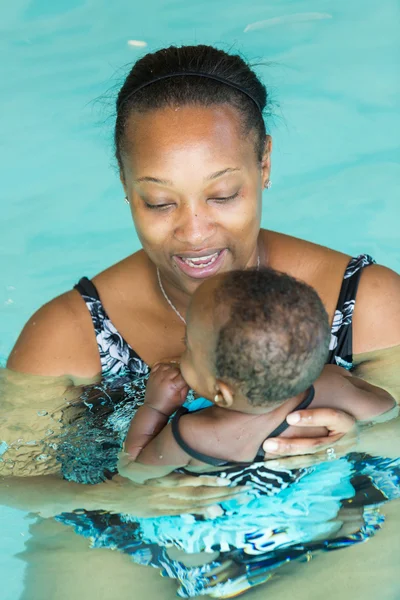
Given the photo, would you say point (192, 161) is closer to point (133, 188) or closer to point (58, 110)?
point (133, 188)

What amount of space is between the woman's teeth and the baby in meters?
0.34

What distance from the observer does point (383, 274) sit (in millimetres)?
3307

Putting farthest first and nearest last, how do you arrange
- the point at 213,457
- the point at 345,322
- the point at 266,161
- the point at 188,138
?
the point at 345,322 → the point at 266,161 → the point at 188,138 → the point at 213,457

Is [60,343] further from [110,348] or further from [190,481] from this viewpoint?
[190,481]

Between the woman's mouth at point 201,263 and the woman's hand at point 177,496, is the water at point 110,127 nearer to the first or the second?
the woman's mouth at point 201,263

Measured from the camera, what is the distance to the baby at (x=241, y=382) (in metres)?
2.44

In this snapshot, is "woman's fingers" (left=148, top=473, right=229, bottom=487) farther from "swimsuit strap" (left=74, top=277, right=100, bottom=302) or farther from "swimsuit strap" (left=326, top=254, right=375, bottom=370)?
"swimsuit strap" (left=74, top=277, right=100, bottom=302)

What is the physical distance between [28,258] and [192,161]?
247 centimetres

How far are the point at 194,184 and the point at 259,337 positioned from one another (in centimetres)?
64

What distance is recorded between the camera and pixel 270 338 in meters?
2.42

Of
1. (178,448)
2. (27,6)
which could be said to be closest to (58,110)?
(27,6)

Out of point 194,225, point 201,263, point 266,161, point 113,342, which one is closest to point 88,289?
point 113,342

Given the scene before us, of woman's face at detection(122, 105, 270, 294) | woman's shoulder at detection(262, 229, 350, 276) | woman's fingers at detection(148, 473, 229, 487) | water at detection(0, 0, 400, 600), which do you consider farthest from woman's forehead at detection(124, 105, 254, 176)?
water at detection(0, 0, 400, 600)

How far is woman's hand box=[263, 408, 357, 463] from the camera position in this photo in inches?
104
